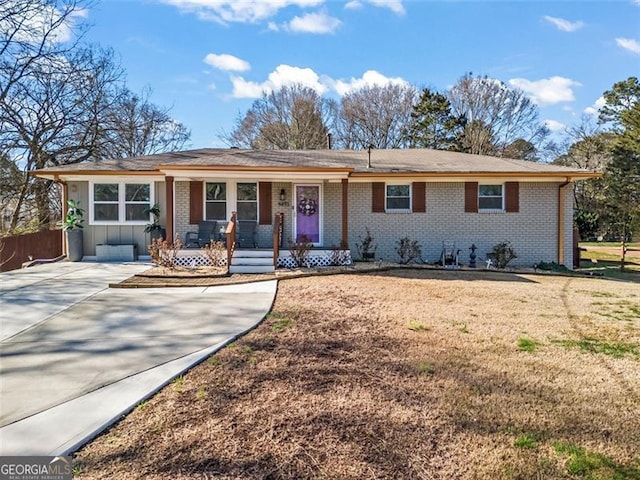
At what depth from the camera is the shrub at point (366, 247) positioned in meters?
12.4

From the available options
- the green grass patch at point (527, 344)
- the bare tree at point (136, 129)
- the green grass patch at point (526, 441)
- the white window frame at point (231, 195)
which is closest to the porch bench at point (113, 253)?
the white window frame at point (231, 195)

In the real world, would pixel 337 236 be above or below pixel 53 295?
above

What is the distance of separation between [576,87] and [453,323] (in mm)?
27087

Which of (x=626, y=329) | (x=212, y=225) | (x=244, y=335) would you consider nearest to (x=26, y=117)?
(x=212, y=225)

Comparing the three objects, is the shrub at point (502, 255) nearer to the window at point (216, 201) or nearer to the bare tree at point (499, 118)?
the window at point (216, 201)

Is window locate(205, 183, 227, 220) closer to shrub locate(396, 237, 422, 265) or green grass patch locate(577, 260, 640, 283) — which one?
shrub locate(396, 237, 422, 265)

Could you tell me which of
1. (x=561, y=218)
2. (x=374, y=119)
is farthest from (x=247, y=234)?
(x=374, y=119)

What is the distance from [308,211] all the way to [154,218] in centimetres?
483

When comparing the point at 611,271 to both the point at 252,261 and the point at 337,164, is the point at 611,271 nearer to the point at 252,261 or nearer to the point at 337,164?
the point at 337,164

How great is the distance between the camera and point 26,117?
17.0 metres

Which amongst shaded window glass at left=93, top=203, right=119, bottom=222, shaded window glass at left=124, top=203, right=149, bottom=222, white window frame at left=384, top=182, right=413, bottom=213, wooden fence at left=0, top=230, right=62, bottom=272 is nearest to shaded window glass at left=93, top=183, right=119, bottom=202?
shaded window glass at left=93, top=203, right=119, bottom=222

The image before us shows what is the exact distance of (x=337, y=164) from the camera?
12523 millimetres

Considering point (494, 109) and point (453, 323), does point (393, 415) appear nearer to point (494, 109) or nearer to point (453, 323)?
point (453, 323)

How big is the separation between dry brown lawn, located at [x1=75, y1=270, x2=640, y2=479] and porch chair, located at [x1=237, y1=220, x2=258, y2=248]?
6038 millimetres
